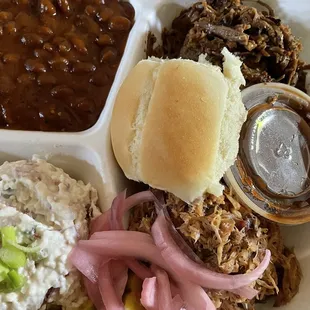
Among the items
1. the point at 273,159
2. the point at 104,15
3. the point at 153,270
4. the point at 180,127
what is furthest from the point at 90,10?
the point at 153,270

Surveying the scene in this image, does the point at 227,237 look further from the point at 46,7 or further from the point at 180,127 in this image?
the point at 46,7

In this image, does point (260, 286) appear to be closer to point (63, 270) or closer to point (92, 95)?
point (63, 270)

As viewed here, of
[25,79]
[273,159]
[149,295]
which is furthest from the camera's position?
[25,79]

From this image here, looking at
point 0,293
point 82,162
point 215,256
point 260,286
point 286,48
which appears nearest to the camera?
point 0,293

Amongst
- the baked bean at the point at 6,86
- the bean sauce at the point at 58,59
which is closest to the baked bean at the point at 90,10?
the bean sauce at the point at 58,59

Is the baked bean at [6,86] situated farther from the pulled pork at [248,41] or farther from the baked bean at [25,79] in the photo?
the pulled pork at [248,41]

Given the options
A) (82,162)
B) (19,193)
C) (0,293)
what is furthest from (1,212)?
(82,162)

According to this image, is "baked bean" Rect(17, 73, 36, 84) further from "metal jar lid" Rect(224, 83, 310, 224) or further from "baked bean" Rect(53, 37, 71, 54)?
"metal jar lid" Rect(224, 83, 310, 224)
